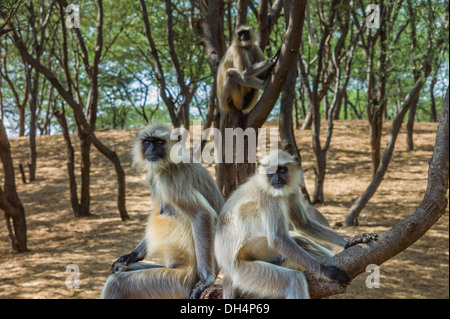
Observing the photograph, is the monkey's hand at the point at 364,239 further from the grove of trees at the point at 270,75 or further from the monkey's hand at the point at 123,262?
the monkey's hand at the point at 123,262

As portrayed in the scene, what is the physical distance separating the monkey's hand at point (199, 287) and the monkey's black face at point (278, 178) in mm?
904

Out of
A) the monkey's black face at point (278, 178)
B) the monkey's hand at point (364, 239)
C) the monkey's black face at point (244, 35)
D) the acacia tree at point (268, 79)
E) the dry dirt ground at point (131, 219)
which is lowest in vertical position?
the dry dirt ground at point (131, 219)

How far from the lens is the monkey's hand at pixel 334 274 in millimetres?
3102

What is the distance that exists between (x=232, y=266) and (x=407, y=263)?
610 cm

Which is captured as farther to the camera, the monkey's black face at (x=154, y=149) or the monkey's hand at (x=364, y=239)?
the monkey's black face at (x=154, y=149)

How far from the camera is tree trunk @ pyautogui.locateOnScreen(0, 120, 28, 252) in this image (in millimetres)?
8570

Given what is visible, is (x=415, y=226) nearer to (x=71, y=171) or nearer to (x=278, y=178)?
(x=278, y=178)

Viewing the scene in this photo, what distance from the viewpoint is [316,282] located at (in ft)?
10.9

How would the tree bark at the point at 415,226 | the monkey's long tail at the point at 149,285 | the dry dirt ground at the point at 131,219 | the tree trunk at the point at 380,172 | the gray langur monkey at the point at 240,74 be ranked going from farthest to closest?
the tree trunk at the point at 380,172 → the dry dirt ground at the point at 131,219 → the gray langur monkey at the point at 240,74 → the monkey's long tail at the point at 149,285 → the tree bark at the point at 415,226

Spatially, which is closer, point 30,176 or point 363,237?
point 363,237

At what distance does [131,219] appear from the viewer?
34.8 feet

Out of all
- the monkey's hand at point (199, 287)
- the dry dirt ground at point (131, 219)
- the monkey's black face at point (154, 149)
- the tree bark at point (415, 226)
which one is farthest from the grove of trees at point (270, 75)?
the monkey's black face at point (154, 149)
